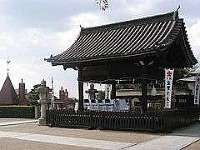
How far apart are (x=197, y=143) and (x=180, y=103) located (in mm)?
10190

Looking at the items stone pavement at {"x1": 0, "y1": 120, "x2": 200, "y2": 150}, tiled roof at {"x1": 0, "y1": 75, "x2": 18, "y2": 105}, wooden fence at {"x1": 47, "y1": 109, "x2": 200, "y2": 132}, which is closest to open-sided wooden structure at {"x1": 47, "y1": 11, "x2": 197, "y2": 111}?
wooden fence at {"x1": 47, "y1": 109, "x2": 200, "y2": 132}

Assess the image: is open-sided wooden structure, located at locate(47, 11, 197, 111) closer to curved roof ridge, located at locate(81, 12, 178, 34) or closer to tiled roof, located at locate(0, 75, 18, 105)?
curved roof ridge, located at locate(81, 12, 178, 34)

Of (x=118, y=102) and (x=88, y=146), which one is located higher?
(x=118, y=102)

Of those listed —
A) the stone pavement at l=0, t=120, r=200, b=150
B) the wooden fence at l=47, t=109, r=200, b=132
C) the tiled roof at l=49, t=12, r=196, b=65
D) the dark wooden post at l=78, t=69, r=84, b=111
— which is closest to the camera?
the stone pavement at l=0, t=120, r=200, b=150

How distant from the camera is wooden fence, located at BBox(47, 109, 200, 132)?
57.6ft

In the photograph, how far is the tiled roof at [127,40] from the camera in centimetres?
1839

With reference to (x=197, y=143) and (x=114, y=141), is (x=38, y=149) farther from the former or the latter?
(x=197, y=143)

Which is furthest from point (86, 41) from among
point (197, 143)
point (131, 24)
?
point (197, 143)

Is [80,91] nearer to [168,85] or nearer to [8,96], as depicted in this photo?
[168,85]

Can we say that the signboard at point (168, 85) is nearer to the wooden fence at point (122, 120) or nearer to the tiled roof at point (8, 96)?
the wooden fence at point (122, 120)

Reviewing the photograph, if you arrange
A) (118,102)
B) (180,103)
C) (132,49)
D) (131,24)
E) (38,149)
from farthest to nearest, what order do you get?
(180,103), (131,24), (118,102), (132,49), (38,149)

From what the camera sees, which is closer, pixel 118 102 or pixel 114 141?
pixel 114 141

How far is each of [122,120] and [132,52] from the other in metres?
3.53

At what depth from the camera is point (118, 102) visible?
19.9 metres
